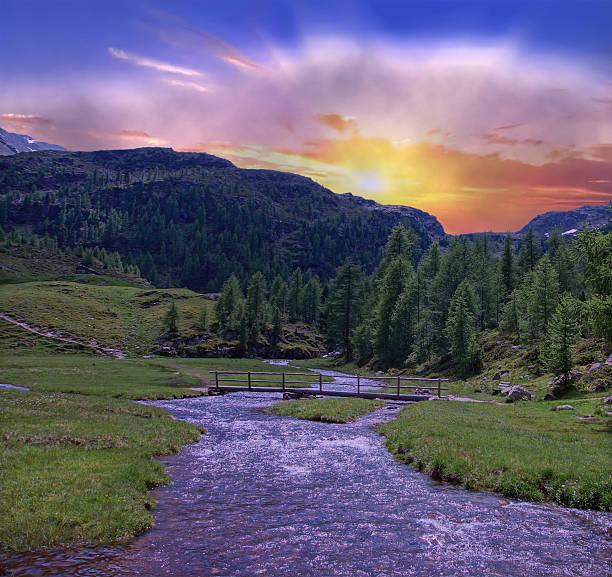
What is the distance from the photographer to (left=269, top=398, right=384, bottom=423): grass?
33.6 m

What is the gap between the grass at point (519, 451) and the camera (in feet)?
53.7

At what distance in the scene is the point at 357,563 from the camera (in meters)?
11.1

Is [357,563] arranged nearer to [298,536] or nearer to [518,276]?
[298,536]

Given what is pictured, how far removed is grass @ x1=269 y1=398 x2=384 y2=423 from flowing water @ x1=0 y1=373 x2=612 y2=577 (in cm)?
1195

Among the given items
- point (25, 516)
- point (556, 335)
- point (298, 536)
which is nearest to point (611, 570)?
point (298, 536)

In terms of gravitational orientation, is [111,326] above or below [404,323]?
below

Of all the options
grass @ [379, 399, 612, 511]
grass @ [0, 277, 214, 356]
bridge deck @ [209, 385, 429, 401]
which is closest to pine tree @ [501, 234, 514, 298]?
bridge deck @ [209, 385, 429, 401]

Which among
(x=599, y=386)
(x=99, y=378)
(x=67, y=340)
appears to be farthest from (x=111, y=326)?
(x=599, y=386)

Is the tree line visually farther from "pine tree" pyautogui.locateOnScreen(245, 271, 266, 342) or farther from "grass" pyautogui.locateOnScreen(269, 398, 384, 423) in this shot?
"grass" pyautogui.locateOnScreen(269, 398, 384, 423)

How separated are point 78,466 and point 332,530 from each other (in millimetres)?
10281

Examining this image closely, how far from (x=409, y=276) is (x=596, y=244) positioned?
197 ft

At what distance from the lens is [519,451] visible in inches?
770

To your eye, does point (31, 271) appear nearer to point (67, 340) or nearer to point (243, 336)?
point (67, 340)

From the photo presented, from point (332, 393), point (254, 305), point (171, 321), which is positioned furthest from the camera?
point (254, 305)
